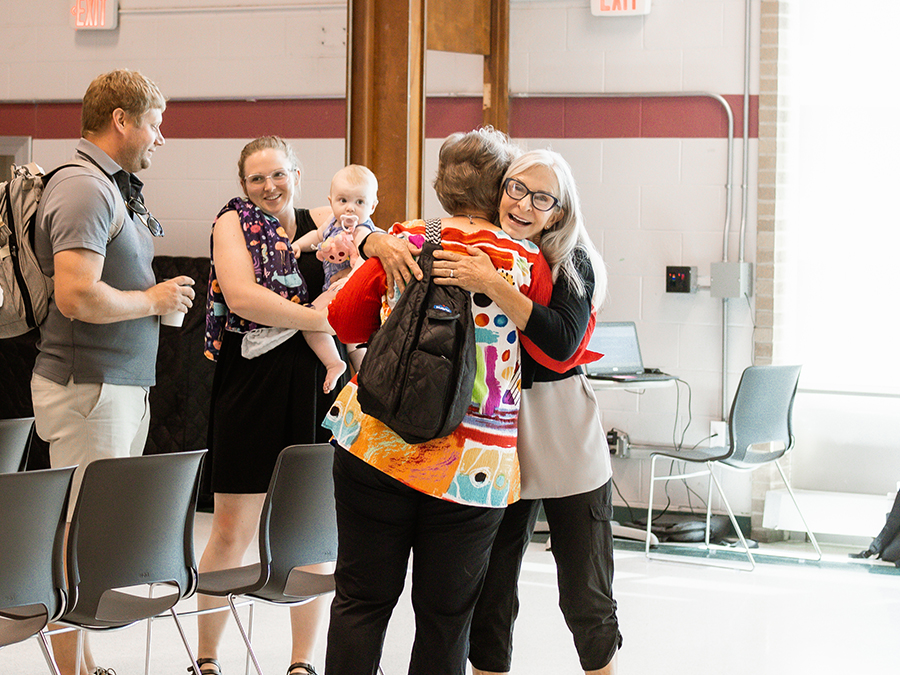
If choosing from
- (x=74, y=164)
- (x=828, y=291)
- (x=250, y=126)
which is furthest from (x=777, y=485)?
(x=74, y=164)

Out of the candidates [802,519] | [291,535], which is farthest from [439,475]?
[802,519]

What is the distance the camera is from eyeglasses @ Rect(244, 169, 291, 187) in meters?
2.65

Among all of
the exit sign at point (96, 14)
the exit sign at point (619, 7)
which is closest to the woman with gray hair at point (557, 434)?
the exit sign at point (619, 7)

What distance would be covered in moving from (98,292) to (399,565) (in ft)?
3.48

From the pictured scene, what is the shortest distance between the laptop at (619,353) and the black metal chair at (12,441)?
315 centimetres

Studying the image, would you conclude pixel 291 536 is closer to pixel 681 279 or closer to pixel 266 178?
pixel 266 178

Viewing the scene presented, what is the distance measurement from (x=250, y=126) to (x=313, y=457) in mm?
4067

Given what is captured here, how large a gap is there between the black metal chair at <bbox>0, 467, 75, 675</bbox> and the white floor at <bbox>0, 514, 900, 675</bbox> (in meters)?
1.02

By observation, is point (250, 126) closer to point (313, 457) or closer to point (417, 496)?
point (313, 457)

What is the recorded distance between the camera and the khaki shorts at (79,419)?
2436 millimetres

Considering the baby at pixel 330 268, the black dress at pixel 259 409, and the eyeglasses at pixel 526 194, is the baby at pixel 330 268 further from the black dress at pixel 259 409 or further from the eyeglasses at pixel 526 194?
the eyeglasses at pixel 526 194

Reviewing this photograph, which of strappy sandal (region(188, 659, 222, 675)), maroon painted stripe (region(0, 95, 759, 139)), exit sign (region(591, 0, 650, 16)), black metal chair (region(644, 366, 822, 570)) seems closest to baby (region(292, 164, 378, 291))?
strappy sandal (region(188, 659, 222, 675))

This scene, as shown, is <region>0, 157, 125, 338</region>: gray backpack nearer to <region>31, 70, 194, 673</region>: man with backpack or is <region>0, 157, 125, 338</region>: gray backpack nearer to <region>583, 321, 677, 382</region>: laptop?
<region>31, 70, 194, 673</region>: man with backpack

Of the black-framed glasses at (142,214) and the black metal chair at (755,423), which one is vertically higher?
the black-framed glasses at (142,214)
